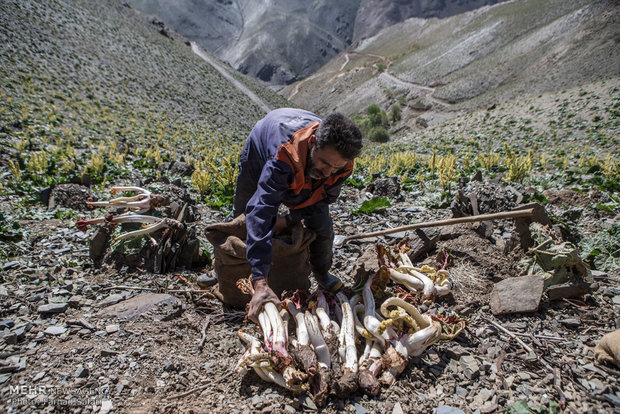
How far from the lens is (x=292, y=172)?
2.47 meters

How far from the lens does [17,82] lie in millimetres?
17703

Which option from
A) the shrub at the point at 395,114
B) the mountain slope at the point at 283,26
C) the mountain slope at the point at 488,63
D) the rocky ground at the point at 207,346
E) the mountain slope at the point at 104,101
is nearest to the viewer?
the rocky ground at the point at 207,346

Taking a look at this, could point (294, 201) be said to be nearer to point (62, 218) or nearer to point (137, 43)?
point (62, 218)

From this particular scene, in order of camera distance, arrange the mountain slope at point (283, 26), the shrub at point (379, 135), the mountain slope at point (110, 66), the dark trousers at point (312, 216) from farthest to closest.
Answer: the mountain slope at point (283, 26)
the shrub at point (379, 135)
the mountain slope at point (110, 66)
the dark trousers at point (312, 216)

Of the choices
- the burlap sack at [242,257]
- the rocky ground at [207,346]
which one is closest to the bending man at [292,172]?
the burlap sack at [242,257]

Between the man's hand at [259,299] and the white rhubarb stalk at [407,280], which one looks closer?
the man's hand at [259,299]

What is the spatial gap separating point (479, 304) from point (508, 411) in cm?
117

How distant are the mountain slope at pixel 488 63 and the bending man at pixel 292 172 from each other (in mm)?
34608

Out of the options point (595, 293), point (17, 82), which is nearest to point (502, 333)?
point (595, 293)

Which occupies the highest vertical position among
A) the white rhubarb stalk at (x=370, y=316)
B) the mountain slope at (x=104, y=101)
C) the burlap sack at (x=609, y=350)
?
the mountain slope at (x=104, y=101)

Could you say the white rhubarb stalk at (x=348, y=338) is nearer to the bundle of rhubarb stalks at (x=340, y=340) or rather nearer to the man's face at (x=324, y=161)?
the bundle of rhubarb stalks at (x=340, y=340)

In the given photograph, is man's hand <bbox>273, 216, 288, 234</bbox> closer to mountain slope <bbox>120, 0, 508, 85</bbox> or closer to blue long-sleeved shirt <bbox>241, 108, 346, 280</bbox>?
blue long-sleeved shirt <bbox>241, 108, 346, 280</bbox>

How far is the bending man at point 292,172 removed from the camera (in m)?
2.31

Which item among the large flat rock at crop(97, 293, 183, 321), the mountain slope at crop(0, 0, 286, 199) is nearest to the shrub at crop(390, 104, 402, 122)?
the mountain slope at crop(0, 0, 286, 199)
